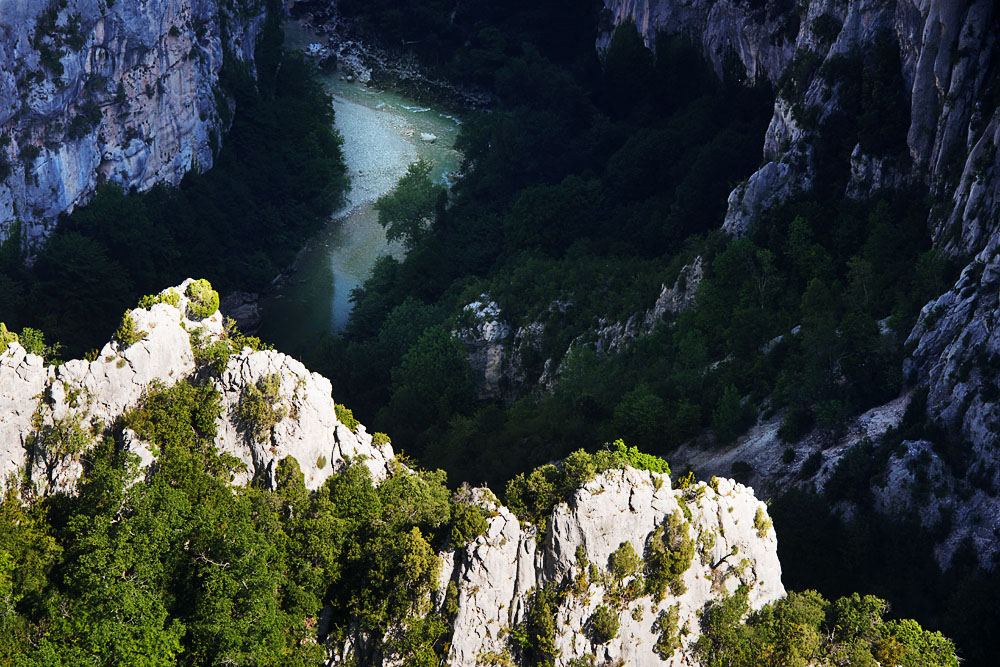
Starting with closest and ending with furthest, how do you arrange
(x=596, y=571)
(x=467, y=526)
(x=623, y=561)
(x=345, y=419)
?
(x=596, y=571) → (x=623, y=561) → (x=467, y=526) → (x=345, y=419)

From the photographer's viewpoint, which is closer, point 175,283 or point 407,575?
point 407,575

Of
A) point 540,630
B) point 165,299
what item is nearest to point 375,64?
point 165,299

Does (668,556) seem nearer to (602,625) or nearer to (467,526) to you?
(602,625)

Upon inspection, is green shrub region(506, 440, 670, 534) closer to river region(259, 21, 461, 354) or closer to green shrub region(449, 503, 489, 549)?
green shrub region(449, 503, 489, 549)

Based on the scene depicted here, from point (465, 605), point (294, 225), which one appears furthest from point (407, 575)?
point (294, 225)

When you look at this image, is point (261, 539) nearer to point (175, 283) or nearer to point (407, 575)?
point (407, 575)

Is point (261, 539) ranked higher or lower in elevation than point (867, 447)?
lower
